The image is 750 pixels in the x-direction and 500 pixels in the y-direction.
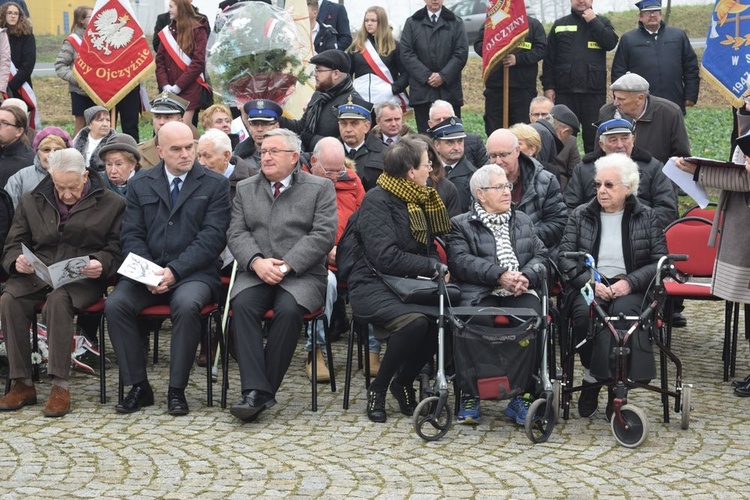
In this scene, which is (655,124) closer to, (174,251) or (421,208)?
(421,208)

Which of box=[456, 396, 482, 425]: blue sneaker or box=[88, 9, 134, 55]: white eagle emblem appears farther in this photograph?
box=[88, 9, 134, 55]: white eagle emblem

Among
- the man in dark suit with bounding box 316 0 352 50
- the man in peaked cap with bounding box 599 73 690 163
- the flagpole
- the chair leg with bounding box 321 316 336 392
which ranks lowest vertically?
the chair leg with bounding box 321 316 336 392

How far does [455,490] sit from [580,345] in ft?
6.15

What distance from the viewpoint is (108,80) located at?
13.3m

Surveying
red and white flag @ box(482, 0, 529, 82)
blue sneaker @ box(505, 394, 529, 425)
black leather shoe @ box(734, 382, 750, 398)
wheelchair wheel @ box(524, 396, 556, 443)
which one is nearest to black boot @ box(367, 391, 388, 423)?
blue sneaker @ box(505, 394, 529, 425)

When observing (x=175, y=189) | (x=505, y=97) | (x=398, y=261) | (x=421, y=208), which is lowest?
(x=398, y=261)

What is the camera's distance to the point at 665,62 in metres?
13.2

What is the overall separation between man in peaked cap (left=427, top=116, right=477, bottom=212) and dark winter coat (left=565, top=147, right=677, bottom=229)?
827 mm

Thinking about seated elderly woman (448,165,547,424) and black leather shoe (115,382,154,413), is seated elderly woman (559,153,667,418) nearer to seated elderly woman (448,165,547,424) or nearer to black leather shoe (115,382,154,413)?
seated elderly woman (448,165,547,424)

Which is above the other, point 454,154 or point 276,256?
point 454,154

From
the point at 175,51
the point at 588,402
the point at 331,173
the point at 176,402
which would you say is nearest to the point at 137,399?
the point at 176,402

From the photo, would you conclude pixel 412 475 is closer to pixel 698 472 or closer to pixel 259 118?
pixel 698 472

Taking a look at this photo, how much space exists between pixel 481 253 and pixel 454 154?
6.07 ft

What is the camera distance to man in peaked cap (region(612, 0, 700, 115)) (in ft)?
43.3
